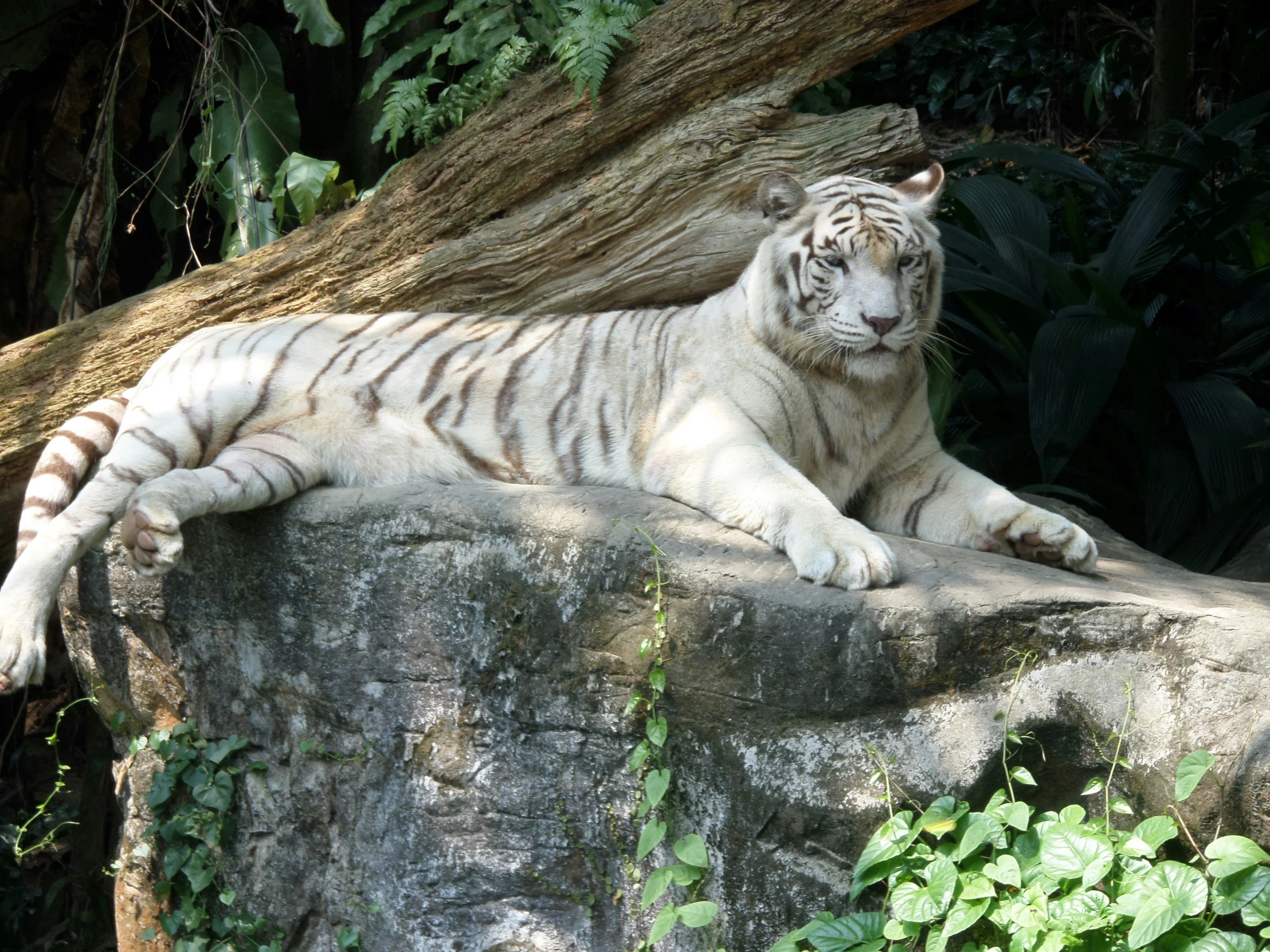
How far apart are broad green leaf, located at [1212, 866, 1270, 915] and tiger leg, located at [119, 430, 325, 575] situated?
7.54ft

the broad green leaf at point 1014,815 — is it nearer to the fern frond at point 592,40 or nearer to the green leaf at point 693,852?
the green leaf at point 693,852

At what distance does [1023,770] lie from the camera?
6.89 feet

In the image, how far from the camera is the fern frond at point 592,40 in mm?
3787

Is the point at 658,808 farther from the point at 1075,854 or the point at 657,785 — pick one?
the point at 1075,854

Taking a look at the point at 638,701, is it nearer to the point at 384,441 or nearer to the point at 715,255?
the point at 384,441

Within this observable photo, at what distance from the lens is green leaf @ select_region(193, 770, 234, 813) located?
3.07 meters

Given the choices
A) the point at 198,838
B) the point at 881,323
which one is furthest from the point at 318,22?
the point at 198,838

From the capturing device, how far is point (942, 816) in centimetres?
209

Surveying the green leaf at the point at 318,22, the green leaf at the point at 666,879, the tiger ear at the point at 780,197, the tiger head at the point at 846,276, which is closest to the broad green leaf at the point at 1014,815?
the green leaf at the point at 666,879

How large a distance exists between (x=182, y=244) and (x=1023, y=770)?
15.7 feet

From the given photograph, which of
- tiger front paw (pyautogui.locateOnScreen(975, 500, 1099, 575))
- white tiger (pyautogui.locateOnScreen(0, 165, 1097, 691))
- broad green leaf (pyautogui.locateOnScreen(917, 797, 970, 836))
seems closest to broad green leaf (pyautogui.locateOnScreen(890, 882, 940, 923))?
broad green leaf (pyautogui.locateOnScreen(917, 797, 970, 836))

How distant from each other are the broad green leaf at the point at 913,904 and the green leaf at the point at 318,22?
3.81 metres

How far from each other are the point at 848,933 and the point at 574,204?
2.74m

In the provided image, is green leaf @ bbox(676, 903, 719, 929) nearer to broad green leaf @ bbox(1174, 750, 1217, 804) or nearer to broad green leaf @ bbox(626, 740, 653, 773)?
broad green leaf @ bbox(626, 740, 653, 773)
